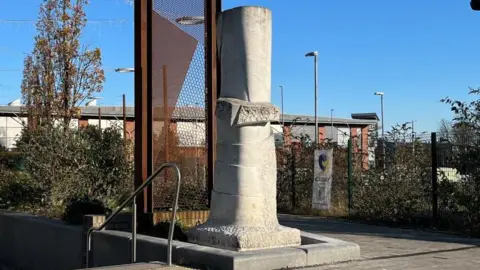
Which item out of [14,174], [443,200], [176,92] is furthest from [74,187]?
[443,200]

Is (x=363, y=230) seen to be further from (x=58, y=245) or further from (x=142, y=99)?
(x=58, y=245)

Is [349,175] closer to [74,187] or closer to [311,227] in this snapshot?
[311,227]

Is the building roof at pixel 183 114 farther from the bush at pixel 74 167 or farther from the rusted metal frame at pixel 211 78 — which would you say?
the bush at pixel 74 167

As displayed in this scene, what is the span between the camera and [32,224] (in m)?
11.8

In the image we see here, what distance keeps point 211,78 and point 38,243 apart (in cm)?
469

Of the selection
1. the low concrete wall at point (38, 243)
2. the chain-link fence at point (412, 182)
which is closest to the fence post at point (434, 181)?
the chain-link fence at point (412, 182)

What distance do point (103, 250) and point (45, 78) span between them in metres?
11.2

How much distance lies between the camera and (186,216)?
32.5 feet

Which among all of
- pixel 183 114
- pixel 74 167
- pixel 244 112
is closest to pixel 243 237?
pixel 244 112

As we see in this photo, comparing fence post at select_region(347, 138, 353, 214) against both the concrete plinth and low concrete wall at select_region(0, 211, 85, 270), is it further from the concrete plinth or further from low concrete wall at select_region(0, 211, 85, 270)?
the concrete plinth

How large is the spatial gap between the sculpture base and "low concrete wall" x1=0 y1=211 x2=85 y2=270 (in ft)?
9.21

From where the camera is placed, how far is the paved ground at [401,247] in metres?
7.94

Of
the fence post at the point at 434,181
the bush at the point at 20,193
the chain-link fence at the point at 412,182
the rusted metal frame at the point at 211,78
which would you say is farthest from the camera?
the bush at the point at 20,193

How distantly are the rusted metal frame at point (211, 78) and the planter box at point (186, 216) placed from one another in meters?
0.48
